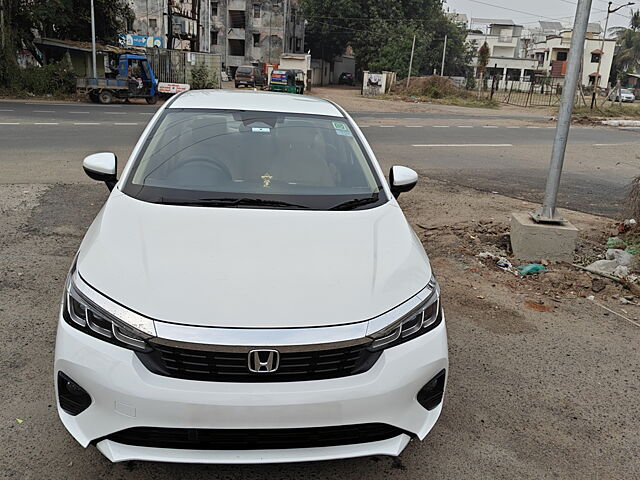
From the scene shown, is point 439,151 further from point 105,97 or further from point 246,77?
point 246,77

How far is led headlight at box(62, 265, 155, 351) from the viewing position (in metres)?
2.28

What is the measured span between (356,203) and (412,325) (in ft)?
3.47

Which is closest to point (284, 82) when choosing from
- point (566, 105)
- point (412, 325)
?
point (566, 105)

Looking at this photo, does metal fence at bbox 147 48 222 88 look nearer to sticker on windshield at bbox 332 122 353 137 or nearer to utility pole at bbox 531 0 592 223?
utility pole at bbox 531 0 592 223

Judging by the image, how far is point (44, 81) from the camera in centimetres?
2652

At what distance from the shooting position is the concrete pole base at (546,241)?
572cm

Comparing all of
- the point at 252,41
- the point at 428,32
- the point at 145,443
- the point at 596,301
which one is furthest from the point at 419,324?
the point at 428,32

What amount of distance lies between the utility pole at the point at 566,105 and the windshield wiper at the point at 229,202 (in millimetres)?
3359

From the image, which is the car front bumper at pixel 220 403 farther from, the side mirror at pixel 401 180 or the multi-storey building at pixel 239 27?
the multi-storey building at pixel 239 27

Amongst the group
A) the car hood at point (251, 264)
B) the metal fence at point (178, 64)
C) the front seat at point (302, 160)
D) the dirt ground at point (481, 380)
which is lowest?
the dirt ground at point (481, 380)

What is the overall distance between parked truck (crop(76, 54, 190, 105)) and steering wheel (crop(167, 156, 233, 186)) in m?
23.1

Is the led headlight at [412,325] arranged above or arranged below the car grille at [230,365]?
above

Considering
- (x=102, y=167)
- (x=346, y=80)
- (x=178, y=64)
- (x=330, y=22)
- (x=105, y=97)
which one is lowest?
(x=105, y=97)

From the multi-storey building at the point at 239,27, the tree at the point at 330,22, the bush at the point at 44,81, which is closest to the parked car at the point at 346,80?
the tree at the point at 330,22
